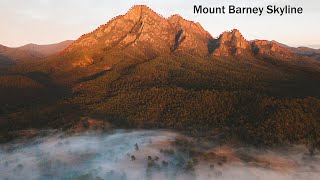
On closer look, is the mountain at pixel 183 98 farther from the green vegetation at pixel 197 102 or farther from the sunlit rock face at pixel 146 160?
the sunlit rock face at pixel 146 160

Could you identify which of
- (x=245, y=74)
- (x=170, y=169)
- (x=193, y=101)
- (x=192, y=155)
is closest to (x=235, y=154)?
(x=192, y=155)

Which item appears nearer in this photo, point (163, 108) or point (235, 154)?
point (235, 154)

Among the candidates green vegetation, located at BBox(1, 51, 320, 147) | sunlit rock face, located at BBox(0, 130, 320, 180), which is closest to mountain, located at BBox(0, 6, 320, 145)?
green vegetation, located at BBox(1, 51, 320, 147)

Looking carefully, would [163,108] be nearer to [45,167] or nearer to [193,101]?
[193,101]

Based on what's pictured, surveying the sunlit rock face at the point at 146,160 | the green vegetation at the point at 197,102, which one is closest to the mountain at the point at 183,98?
the green vegetation at the point at 197,102

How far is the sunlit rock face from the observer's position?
68.2 metres

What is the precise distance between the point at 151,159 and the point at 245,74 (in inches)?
3178

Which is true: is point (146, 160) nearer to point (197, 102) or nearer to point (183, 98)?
point (197, 102)

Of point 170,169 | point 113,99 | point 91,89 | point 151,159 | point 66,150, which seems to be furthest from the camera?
point 91,89

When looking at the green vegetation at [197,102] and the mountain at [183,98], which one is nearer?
the green vegetation at [197,102]

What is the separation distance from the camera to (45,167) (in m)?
71.6

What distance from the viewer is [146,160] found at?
7538 centimetres

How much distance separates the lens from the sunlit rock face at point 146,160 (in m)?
68.2

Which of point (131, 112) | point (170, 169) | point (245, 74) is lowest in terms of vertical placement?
point (170, 169)
